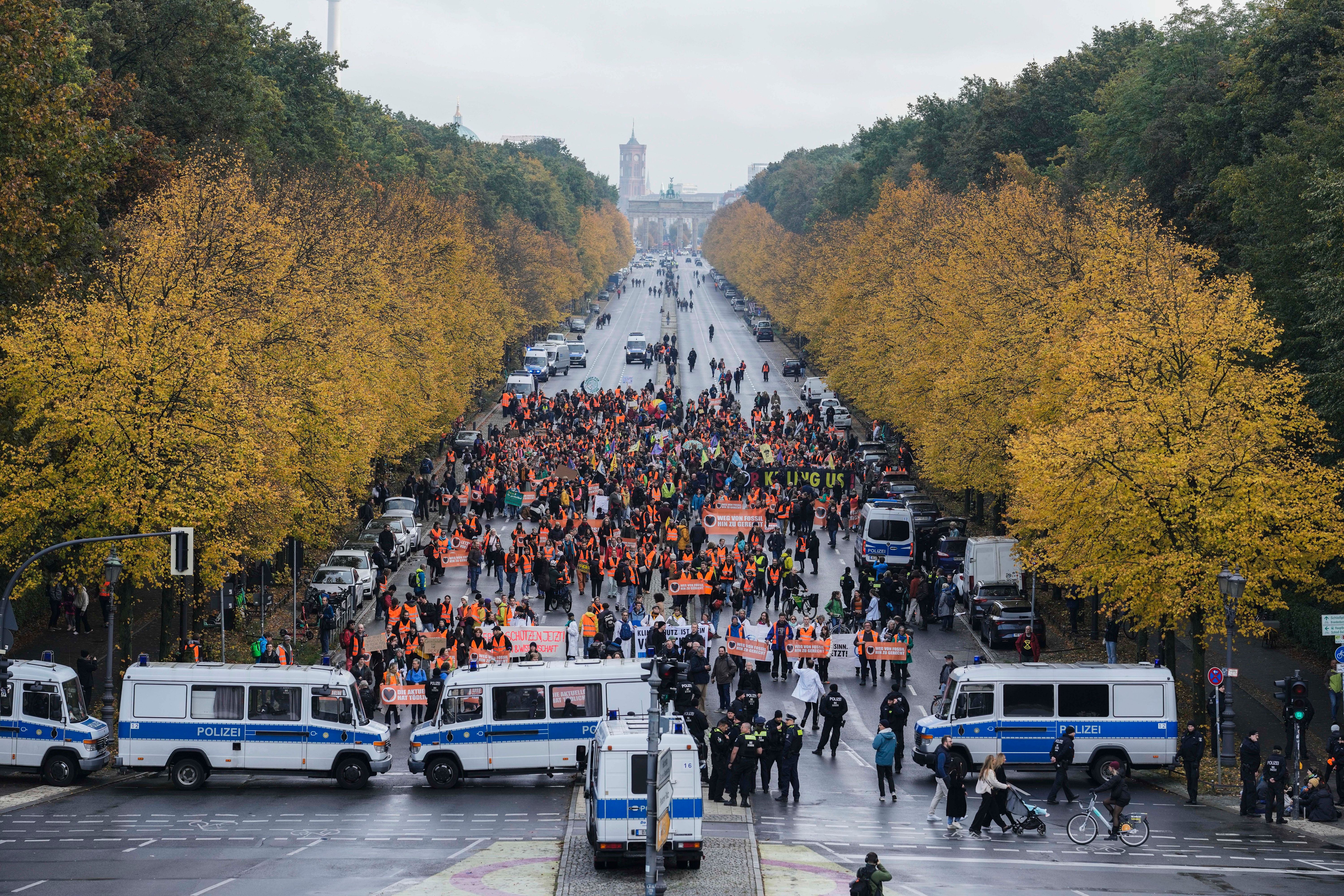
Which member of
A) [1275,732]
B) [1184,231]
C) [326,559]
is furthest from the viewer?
[1184,231]

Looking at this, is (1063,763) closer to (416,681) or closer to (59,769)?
(416,681)

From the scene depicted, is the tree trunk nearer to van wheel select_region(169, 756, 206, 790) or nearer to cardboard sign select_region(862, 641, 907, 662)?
cardboard sign select_region(862, 641, 907, 662)

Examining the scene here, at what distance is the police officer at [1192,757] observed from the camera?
2659 centimetres

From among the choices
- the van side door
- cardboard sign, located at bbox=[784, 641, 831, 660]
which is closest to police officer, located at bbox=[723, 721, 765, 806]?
the van side door

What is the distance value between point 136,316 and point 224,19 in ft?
118

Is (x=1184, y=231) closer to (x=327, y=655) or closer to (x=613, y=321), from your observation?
(x=327, y=655)

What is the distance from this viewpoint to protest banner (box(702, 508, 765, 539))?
47.4m

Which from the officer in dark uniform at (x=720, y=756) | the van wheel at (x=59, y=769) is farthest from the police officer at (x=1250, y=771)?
the van wheel at (x=59, y=769)

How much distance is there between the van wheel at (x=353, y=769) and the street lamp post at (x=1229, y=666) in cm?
1596

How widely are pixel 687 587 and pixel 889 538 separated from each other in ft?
32.9

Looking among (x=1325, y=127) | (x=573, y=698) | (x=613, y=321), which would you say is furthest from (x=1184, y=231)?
(x=613, y=321)

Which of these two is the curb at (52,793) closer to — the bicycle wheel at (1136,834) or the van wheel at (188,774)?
the van wheel at (188,774)

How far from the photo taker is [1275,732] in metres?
32.7

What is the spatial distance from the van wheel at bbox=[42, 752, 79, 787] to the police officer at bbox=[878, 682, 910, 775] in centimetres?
1492
